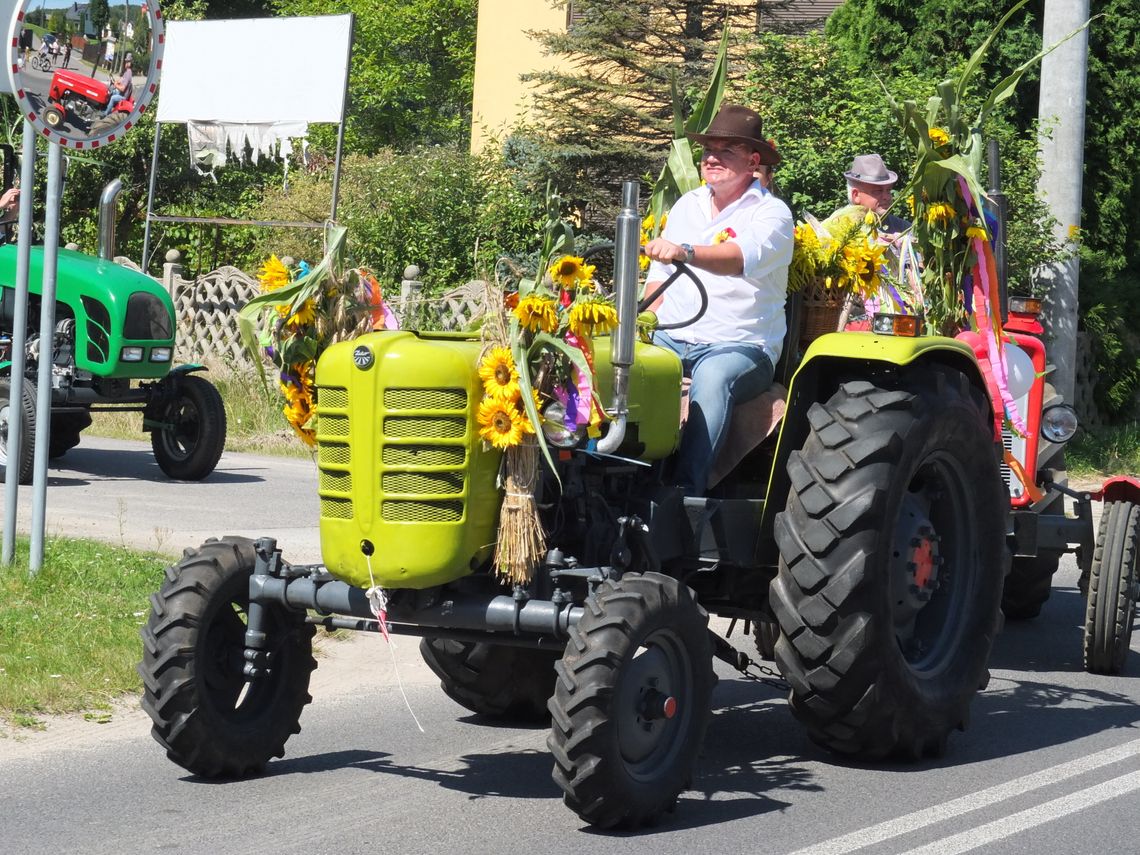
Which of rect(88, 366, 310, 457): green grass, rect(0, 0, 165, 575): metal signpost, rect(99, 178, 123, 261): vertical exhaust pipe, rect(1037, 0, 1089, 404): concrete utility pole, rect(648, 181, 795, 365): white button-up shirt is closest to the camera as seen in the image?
rect(648, 181, 795, 365): white button-up shirt

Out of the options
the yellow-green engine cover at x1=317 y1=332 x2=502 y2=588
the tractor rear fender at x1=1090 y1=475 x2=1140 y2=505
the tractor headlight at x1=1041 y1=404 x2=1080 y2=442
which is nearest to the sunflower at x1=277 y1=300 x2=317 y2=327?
the yellow-green engine cover at x1=317 y1=332 x2=502 y2=588

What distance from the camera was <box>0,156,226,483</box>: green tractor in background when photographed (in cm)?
1334

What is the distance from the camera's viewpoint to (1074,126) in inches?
604

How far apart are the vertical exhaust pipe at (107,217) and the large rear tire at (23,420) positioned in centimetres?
151

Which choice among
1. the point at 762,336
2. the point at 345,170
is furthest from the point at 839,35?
the point at 762,336

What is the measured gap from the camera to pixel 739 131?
21.7 feet

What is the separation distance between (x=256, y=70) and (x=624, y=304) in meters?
15.5

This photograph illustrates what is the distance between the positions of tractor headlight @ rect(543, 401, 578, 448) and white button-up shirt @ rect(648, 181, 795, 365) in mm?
1198

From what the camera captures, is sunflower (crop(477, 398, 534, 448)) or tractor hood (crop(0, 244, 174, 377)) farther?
tractor hood (crop(0, 244, 174, 377))

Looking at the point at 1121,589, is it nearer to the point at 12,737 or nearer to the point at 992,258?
the point at 992,258

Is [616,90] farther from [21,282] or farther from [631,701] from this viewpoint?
[631,701]

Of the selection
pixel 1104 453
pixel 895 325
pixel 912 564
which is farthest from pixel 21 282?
pixel 1104 453

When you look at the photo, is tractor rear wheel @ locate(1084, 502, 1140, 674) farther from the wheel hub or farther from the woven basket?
the woven basket

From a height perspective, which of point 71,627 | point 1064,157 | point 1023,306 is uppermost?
point 1064,157
